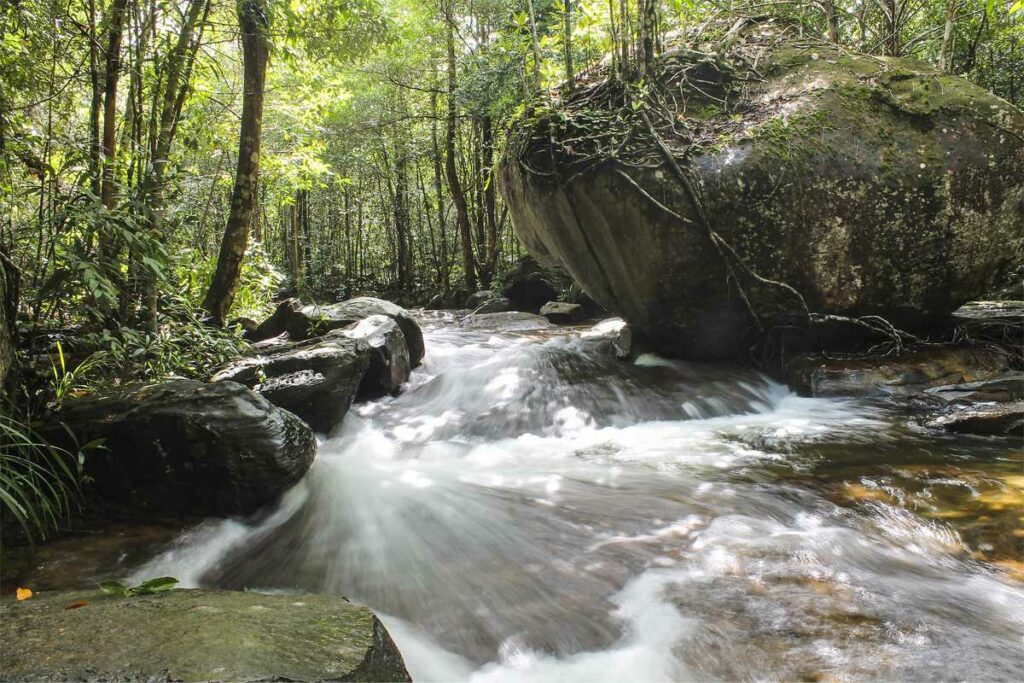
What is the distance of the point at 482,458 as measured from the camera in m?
4.97

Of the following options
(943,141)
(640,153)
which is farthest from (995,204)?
(640,153)

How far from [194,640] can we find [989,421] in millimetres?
5529

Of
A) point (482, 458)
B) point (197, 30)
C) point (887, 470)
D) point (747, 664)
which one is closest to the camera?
point (747, 664)

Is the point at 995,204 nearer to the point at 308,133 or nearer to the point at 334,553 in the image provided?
the point at 334,553

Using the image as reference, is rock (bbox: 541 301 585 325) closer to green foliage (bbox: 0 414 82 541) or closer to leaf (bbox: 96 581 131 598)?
green foliage (bbox: 0 414 82 541)

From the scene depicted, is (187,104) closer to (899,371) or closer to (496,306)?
(899,371)

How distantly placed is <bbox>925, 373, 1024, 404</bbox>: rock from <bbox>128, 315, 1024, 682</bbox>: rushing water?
553 mm

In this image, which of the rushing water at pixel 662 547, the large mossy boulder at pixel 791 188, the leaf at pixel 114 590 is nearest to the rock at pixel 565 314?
the large mossy boulder at pixel 791 188

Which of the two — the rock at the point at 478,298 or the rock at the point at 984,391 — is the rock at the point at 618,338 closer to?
the rock at the point at 984,391

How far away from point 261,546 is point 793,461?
12.3 ft

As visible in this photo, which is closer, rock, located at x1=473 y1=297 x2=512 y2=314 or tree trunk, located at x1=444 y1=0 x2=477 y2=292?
rock, located at x1=473 y1=297 x2=512 y2=314

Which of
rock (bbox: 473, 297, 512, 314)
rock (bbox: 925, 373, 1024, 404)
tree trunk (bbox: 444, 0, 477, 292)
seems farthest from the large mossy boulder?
tree trunk (bbox: 444, 0, 477, 292)

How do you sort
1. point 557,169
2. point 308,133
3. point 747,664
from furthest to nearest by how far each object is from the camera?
1. point 308,133
2. point 557,169
3. point 747,664

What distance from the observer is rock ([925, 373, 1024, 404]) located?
501cm
